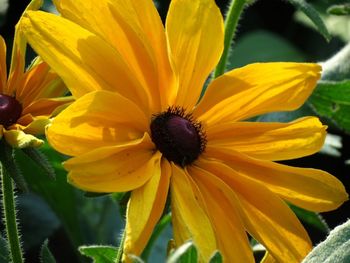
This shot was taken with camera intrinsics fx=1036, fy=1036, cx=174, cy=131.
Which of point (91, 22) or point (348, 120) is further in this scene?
point (348, 120)

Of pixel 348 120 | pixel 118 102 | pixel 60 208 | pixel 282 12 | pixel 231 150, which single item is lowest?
pixel 282 12

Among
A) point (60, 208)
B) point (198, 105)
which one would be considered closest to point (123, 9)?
point (198, 105)

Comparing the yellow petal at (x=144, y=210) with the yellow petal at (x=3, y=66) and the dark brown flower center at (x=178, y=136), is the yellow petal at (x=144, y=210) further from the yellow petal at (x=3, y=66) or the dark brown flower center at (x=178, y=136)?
the yellow petal at (x=3, y=66)

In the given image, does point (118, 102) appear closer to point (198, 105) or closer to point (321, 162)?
point (198, 105)

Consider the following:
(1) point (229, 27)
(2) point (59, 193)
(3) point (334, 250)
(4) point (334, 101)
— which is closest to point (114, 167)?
(3) point (334, 250)

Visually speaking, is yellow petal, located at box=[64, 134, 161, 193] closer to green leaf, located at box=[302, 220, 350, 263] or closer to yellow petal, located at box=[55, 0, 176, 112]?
yellow petal, located at box=[55, 0, 176, 112]

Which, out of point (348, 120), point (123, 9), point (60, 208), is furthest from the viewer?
point (60, 208)

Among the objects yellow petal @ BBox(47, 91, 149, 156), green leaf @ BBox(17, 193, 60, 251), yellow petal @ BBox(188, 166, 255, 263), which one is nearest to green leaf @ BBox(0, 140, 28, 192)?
yellow petal @ BBox(47, 91, 149, 156)
